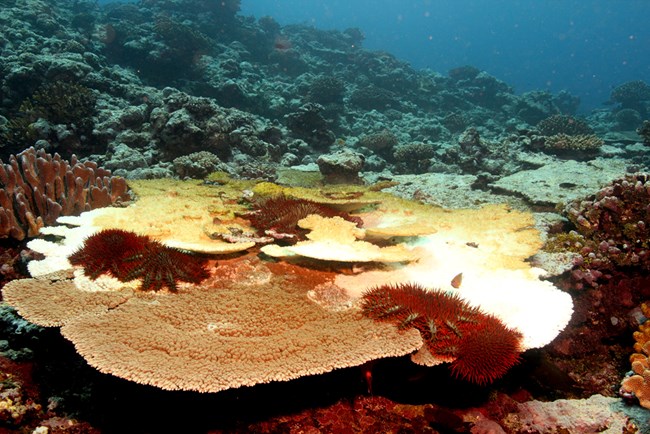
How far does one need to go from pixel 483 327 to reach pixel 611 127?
101 feet

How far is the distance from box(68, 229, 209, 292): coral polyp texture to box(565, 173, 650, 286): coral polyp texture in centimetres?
469

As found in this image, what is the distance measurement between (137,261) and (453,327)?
2.88 meters

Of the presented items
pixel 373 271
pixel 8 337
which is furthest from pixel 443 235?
pixel 8 337

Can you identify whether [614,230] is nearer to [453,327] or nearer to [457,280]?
[457,280]

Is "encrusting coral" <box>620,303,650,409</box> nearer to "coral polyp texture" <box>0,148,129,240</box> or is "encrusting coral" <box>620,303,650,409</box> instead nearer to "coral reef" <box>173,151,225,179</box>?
"coral polyp texture" <box>0,148,129,240</box>

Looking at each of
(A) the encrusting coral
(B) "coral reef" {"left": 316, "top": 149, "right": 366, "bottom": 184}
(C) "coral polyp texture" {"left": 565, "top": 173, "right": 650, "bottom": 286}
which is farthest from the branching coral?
(B) "coral reef" {"left": 316, "top": 149, "right": 366, "bottom": 184}

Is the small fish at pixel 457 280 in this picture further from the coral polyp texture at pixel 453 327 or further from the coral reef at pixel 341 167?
the coral reef at pixel 341 167

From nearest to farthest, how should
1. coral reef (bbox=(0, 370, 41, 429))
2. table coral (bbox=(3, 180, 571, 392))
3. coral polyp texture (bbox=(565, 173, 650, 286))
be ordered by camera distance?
table coral (bbox=(3, 180, 571, 392))
coral reef (bbox=(0, 370, 41, 429))
coral polyp texture (bbox=(565, 173, 650, 286))

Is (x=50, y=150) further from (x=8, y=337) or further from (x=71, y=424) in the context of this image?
(x=71, y=424)

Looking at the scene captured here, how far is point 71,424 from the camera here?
305cm

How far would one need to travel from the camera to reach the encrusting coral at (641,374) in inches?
119

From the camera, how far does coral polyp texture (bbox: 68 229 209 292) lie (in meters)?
3.24

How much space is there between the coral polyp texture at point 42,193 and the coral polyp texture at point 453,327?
4.78 meters

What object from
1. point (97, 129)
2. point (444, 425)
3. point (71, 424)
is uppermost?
point (97, 129)
